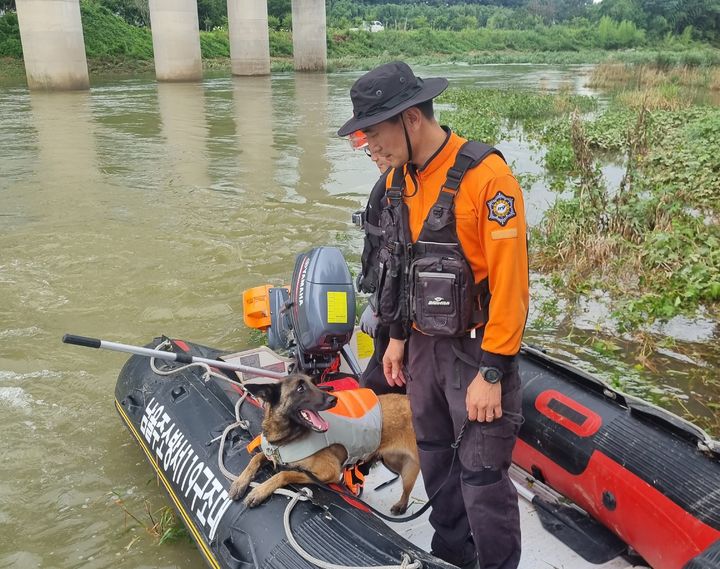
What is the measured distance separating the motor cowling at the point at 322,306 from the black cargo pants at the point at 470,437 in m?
1.04

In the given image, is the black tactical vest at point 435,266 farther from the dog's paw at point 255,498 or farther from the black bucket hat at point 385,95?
the dog's paw at point 255,498

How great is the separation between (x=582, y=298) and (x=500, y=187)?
4.02m

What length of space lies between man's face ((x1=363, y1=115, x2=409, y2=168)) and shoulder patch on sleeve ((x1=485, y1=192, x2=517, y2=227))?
357mm

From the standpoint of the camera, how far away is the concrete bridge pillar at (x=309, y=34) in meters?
36.3

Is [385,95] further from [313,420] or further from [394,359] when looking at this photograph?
[313,420]

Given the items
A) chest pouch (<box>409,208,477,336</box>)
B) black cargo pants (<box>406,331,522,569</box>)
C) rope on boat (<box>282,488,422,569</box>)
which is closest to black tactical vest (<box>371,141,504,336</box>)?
chest pouch (<box>409,208,477,336</box>)

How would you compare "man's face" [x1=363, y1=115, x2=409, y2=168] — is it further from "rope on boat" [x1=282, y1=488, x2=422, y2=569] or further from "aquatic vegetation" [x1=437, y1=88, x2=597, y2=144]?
"aquatic vegetation" [x1=437, y1=88, x2=597, y2=144]

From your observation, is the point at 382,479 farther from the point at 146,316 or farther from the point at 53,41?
the point at 53,41

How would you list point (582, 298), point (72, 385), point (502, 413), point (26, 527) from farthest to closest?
1. point (582, 298)
2. point (72, 385)
3. point (26, 527)
4. point (502, 413)

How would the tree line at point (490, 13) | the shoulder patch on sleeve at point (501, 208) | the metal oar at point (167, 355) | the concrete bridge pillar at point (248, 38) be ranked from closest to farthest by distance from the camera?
1. the shoulder patch on sleeve at point (501, 208)
2. the metal oar at point (167, 355)
3. the concrete bridge pillar at point (248, 38)
4. the tree line at point (490, 13)

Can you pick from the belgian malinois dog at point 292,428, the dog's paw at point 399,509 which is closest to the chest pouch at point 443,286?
the belgian malinois dog at point 292,428

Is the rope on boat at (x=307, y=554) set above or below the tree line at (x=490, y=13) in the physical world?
below

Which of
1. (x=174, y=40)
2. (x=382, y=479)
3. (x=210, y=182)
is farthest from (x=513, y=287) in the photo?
(x=174, y=40)

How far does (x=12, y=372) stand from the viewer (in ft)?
16.0
